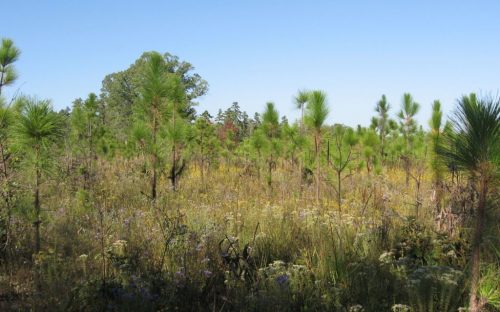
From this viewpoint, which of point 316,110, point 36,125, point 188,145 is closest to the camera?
point 36,125

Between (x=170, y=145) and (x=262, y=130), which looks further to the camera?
(x=262, y=130)

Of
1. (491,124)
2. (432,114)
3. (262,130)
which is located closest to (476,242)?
(491,124)

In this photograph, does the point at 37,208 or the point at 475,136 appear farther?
the point at 37,208

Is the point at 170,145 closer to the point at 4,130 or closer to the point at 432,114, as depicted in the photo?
the point at 4,130

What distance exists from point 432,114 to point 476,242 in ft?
16.7

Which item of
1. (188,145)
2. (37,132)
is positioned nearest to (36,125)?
(37,132)

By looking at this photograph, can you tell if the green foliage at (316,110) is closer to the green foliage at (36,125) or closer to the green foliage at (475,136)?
the green foliage at (36,125)

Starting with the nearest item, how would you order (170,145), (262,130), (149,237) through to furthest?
(149,237), (170,145), (262,130)

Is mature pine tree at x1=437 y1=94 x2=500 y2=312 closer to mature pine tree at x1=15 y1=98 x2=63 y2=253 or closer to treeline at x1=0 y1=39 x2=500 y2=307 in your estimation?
treeline at x1=0 y1=39 x2=500 y2=307

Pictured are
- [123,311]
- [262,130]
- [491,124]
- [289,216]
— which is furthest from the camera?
[262,130]

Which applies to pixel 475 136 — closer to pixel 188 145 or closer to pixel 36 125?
pixel 36 125

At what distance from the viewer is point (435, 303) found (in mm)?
3623

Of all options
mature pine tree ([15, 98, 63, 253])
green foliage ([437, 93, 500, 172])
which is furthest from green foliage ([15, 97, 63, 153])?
green foliage ([437, 93, 500, 172])

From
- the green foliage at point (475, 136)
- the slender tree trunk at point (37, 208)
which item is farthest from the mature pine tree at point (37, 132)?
the green foliage at point (475, 136)
